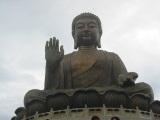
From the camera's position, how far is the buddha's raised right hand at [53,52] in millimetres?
13521

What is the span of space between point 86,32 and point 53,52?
2.19 m

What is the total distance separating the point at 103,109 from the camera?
12.1m

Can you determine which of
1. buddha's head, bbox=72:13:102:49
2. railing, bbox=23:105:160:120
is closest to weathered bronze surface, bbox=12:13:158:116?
buddha's head, bbox=72:13:102:49

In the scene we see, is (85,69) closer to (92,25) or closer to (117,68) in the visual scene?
(117,68)

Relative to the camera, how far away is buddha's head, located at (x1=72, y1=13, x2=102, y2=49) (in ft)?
50.5

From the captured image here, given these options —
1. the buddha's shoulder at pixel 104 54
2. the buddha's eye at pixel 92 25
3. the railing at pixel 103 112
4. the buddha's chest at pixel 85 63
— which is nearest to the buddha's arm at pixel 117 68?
the buddha's shoulder at pixel 104 54

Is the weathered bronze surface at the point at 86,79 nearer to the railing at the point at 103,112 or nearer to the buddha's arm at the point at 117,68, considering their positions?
the buddha's arm at the point at 117,68

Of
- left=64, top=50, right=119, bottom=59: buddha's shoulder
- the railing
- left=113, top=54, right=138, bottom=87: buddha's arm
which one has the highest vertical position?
left=64, top=50, right=119, bottom=59: buddha's shoulder

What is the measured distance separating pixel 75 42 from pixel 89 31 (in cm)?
70

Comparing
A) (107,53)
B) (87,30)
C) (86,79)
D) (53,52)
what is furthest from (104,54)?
(53,52)

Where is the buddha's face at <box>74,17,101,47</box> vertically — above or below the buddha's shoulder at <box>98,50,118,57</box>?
above

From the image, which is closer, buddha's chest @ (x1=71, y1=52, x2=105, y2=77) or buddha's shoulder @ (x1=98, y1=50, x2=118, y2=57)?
buddha's chest @ (x1=71, y1=52, x2=105, y2=77)

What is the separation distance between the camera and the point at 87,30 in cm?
1536

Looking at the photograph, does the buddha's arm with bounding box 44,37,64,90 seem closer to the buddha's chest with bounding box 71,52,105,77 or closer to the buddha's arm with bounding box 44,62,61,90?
the buddha's arm with bounding box 44,62,61,90
